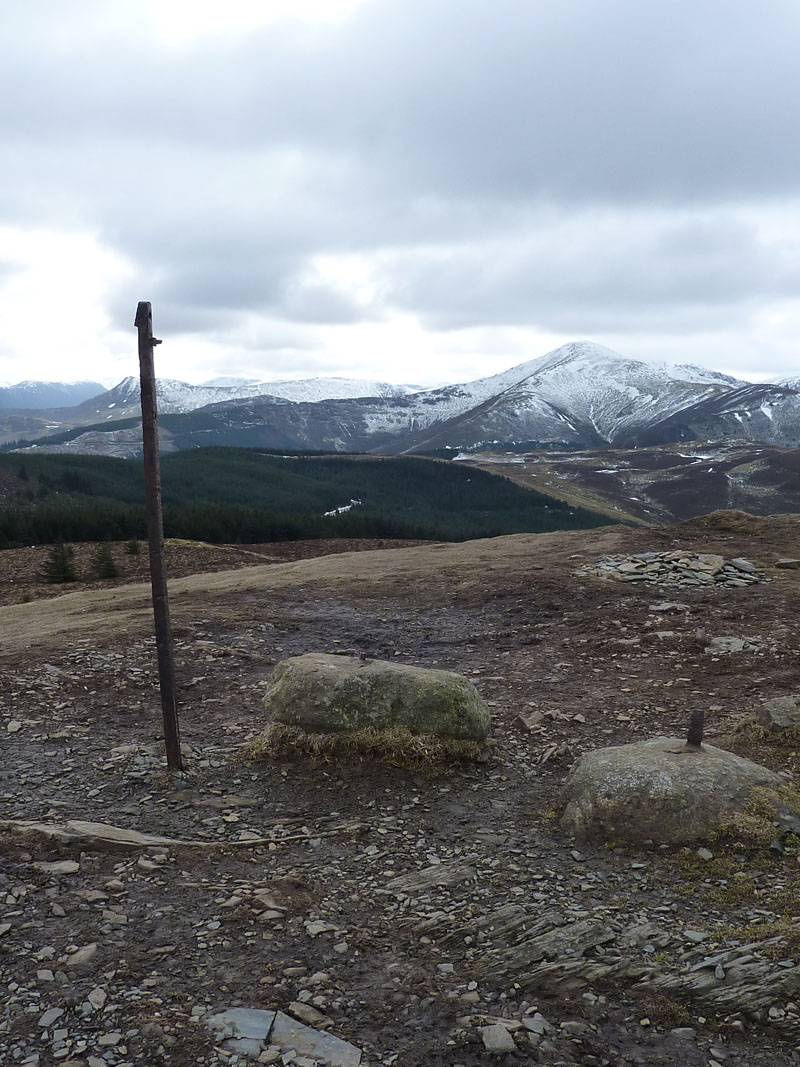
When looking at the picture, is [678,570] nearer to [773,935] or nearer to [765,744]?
[765,744]

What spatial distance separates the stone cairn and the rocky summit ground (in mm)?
6532

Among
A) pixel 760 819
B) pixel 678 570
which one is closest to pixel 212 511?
pixel 678 570

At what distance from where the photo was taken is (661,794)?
333 inches

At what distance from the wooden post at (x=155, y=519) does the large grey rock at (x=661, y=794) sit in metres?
6.28

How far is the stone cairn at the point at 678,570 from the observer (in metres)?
22.9

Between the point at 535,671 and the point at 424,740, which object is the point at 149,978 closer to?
the point at 424,740

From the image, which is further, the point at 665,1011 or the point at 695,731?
the point at 695,731

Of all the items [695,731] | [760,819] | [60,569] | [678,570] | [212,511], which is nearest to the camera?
[760,819]

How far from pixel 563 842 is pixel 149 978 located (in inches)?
197

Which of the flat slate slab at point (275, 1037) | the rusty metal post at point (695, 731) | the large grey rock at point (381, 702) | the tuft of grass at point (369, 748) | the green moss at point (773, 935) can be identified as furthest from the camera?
the large grey rock at point (381, 702)

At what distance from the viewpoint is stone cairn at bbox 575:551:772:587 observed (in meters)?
22.9

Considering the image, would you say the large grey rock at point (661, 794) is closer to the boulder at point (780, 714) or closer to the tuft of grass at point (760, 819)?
the tuft of grass at point (760, 819)

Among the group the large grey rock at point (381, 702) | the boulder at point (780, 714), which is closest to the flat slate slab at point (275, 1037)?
the large grey rock at point (381, 702)

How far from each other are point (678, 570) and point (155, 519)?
63.5ft
